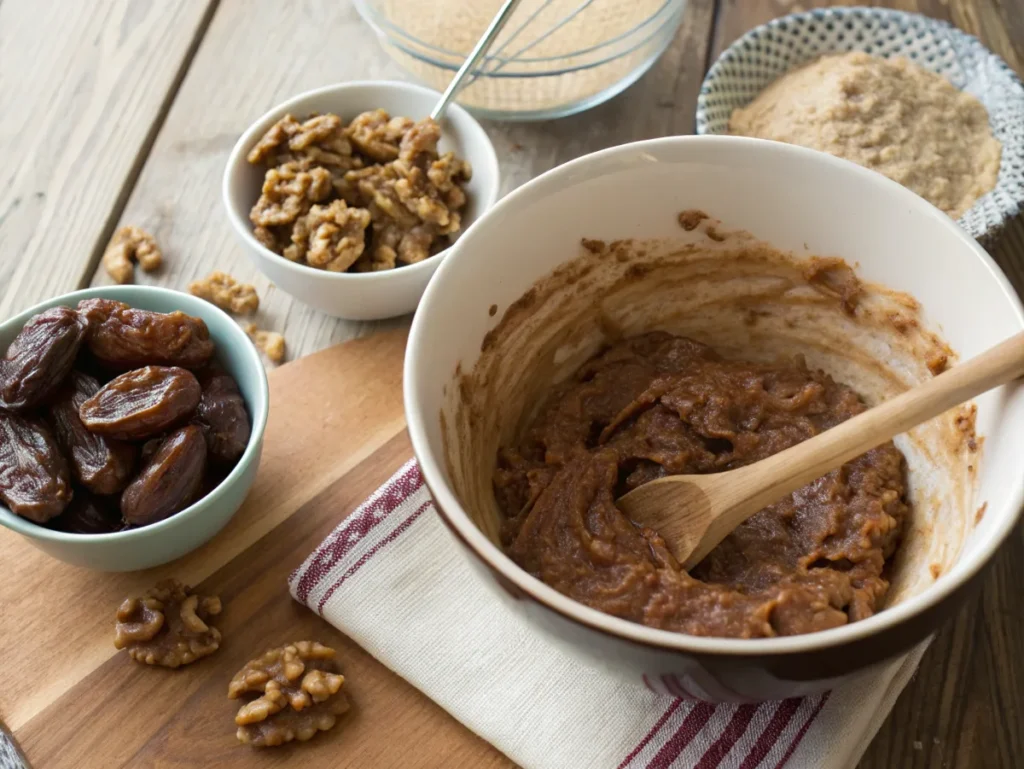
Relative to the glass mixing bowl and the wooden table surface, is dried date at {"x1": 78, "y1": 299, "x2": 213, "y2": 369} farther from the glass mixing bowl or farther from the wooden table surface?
the glass mixing bowl

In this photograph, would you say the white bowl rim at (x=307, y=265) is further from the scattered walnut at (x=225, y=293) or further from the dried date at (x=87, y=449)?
the dried date at (x=87, y=449)

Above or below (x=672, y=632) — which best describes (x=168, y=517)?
below

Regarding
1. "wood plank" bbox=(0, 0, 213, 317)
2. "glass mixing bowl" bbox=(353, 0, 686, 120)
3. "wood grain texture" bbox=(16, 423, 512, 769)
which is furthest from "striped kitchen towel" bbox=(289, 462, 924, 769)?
"glass mixing bowl" bbox=(353, 0, 686, 120)

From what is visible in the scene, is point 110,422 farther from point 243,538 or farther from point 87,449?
point 243,538

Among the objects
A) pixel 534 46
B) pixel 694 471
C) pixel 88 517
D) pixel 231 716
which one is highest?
pixel 534 46

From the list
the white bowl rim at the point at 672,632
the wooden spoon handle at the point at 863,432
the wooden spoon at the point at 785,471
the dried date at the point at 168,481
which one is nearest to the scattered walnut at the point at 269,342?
the dried date at the point at 168,481

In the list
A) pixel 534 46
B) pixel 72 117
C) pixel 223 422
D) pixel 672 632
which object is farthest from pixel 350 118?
pixel 672 632

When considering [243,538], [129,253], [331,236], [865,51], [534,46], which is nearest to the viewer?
[243,538]
